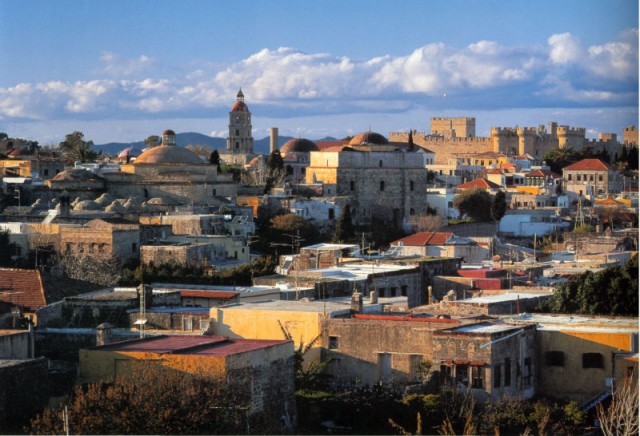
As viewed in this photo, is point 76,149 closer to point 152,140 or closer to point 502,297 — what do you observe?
point 152,140

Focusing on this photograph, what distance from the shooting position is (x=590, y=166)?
45281 mm

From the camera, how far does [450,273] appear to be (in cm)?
1847

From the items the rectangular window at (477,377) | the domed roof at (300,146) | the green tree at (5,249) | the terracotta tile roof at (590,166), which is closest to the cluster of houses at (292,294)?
the rectangular window at (477,377)

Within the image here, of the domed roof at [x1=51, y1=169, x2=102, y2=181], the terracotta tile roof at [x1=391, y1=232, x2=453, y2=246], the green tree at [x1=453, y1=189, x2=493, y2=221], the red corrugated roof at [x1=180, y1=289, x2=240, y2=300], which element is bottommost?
the green tree at [x1=453, y1=189, x2=493, y2=221]

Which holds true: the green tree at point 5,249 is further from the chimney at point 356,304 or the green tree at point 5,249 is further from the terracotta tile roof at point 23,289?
the chimney at point 356,304

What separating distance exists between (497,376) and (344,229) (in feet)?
54.9

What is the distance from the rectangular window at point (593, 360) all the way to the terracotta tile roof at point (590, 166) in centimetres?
3386

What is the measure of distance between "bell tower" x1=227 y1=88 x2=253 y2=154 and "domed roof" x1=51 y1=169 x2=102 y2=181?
67.9 ft

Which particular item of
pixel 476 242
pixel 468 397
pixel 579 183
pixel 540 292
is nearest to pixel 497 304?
pixel 540 292

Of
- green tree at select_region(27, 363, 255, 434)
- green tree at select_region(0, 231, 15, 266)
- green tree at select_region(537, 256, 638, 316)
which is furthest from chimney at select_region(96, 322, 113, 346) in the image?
green tree at select_region(0, 231, 15, 266)

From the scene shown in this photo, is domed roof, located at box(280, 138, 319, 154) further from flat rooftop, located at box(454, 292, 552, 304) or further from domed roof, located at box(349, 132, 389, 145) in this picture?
flat rooftop, located at box(454, 292, 552, 304)

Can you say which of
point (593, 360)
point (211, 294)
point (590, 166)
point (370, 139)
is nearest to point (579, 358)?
point (593, 360)

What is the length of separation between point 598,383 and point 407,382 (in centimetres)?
149

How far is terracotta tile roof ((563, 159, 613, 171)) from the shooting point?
44.8 metres
